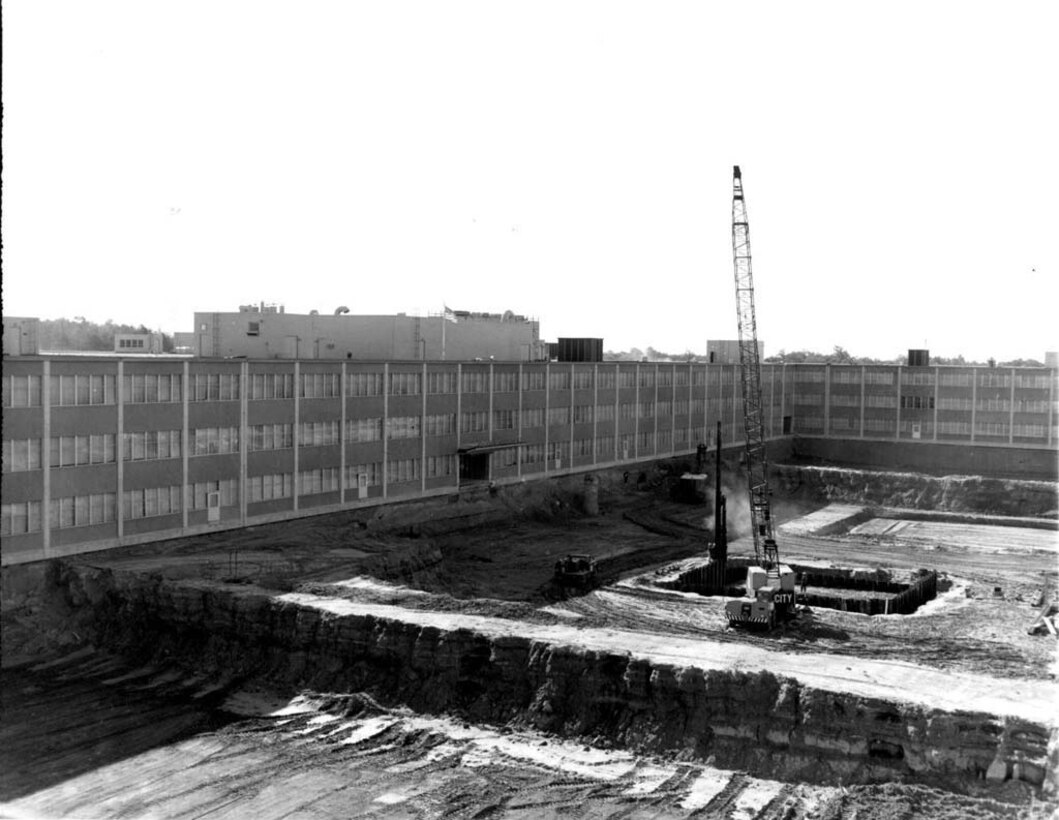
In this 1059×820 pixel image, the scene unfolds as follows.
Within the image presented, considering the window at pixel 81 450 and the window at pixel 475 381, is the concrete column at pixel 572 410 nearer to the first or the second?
the window at pixel 475 381

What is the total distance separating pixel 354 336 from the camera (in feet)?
262

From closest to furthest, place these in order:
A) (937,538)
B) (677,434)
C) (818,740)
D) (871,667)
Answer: (818,740), (871,667), (937,538), (677,434)

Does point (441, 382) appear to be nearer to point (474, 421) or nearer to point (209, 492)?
point (474, 421)

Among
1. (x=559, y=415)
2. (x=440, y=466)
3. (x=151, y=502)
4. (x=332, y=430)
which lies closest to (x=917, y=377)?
(x=559, y=415)

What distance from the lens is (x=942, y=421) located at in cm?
11506

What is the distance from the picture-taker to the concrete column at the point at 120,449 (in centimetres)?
5188

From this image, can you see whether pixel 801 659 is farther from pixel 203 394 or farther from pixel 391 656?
pixel 203 394

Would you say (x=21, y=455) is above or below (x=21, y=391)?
below

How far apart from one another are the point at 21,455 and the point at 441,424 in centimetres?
2979

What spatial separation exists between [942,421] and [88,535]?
89864 mm

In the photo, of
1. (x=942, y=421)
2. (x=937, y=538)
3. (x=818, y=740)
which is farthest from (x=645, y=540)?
(x=942, y=421)

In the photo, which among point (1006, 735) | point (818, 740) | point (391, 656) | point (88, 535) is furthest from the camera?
point (88, 535)

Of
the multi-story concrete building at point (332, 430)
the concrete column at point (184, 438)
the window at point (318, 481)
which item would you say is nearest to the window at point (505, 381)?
the multi-story concrete building at point (332, 430)

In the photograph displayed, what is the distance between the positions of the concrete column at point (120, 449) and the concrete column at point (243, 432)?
7.35 m
